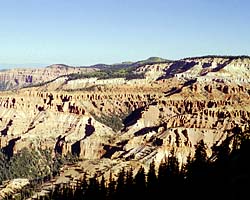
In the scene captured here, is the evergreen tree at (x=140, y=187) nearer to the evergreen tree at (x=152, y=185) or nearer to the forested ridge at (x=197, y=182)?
the forested ridge at (x=197, y=182)

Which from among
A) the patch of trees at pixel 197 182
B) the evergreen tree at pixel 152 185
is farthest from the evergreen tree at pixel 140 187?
the evergreen tree at pixel 152 185

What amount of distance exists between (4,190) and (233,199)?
347ft

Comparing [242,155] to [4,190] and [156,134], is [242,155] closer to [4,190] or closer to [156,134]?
[4,190]

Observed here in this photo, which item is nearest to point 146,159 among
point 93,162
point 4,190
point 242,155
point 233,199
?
point 93,162

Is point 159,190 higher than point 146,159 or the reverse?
higher

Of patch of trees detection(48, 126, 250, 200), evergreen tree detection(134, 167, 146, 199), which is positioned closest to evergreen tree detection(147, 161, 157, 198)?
patch of trees detection(48, 126, 250, 200)

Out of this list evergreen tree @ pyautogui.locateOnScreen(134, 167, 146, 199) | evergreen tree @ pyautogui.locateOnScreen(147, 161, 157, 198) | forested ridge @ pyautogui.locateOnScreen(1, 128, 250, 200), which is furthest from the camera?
evergreen tree @ pyautogui.locateOnScreen(134, 167, 146, 199)

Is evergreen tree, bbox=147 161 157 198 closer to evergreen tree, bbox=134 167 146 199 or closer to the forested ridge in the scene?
the forested ridge

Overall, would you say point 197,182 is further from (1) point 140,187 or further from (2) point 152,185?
(1) point 140,187

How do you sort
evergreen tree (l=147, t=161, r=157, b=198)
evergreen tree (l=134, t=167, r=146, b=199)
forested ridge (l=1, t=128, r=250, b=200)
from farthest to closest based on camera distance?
evergreen tree (l=134, t=167, r=146, b=199) < evergreen tree (l=147, t=161, r=157, b=198) < forested ridge (l=1, t=128, r=250, b=200)

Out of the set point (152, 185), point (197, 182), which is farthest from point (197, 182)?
point (152, 185)

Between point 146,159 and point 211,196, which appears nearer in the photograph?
point 211,196

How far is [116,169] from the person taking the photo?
136250 millimetres

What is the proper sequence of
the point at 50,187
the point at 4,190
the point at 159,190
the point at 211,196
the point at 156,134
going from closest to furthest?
1. the point at 211,196
2. the point at 159,190
3. the point at 50,187
4. the point at 4,190
5. the point at 156,134
